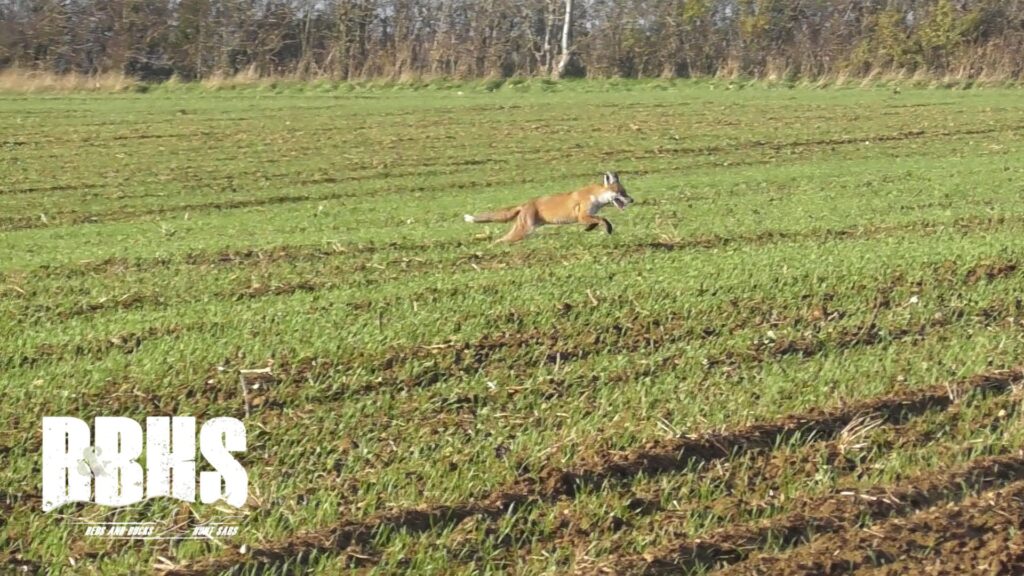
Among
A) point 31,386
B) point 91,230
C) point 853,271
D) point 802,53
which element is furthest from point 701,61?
point 31,386

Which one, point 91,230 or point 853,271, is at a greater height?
point 853,271

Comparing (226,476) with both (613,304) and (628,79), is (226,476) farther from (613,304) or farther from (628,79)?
(628,79)

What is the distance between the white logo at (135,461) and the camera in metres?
5.95

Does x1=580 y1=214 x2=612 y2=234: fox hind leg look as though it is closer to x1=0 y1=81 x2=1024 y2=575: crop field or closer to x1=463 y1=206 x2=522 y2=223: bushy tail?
x1=0 y1=81 x2=1024 y2=575: crop field

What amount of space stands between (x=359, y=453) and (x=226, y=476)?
679 mm

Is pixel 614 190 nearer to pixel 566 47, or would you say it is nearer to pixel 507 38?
pixel 566 47

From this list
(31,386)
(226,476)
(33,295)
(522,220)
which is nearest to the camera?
(226,476)

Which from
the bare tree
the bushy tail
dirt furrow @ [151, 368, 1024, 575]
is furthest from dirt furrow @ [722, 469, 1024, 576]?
the bare tree

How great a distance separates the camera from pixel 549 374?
25.6ft

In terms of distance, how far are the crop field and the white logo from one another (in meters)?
0.10

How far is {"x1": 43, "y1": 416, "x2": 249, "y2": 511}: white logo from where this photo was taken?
5.95m

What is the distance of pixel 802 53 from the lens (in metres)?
46.7

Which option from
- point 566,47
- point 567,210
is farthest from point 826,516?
point 566,47

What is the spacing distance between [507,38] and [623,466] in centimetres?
4344
